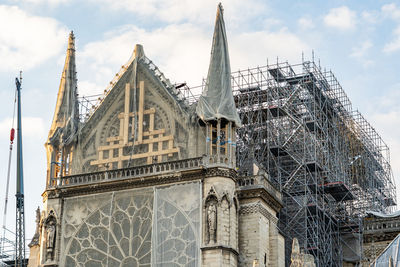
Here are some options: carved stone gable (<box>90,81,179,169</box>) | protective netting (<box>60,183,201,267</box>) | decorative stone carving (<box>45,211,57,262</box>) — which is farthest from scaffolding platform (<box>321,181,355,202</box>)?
decorative stone carving (<box>45,211,57,262</box>)

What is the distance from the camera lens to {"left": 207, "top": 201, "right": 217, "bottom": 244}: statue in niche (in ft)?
135

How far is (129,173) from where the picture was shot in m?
44.5

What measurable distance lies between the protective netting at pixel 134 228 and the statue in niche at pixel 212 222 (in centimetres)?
62

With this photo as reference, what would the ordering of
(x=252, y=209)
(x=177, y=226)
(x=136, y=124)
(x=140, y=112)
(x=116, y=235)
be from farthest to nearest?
1. (x=140, y=112)
2. (x=136, y=124)
3. (x=252, y=209)
4. (x=116, y=235)
5. (x=177, y=226)

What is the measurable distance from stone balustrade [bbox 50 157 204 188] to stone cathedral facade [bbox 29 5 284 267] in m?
0.05

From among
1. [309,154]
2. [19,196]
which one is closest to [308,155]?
[309,154]

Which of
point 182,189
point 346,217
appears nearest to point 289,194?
point 346,217

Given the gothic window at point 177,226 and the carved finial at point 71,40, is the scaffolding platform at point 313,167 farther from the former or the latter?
the carved finial at point 71,40

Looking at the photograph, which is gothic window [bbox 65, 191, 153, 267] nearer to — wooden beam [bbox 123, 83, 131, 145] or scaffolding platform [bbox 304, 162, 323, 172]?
wooden beam [bbox 123, 83, 131, 145]

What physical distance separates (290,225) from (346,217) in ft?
16.0

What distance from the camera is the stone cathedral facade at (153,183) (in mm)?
42219

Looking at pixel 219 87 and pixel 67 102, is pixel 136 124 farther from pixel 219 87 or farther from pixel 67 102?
pixel 219 87

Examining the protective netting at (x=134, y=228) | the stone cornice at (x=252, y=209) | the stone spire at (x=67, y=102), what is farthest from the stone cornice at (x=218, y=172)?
the stone spire at (x=67, y=102)

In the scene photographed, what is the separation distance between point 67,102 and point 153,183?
7.98 metres
